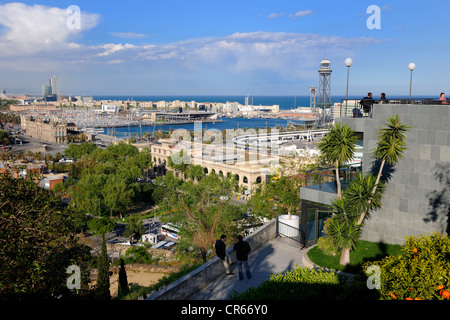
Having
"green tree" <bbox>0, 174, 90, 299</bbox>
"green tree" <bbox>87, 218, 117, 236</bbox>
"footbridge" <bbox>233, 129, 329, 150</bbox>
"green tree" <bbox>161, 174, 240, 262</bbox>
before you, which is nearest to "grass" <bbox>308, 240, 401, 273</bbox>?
"green tree" <bbox>161, 174, 240, 262</bbox>

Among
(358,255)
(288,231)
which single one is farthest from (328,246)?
(288,231)

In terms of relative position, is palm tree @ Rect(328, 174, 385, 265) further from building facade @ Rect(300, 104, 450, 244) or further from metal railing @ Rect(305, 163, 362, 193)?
metal railing @ Rect(305, 163, 362, 193)

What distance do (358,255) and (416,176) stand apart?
2.63 m

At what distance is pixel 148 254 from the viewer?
78.0 feet

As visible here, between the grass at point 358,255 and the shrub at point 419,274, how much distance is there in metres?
3.52

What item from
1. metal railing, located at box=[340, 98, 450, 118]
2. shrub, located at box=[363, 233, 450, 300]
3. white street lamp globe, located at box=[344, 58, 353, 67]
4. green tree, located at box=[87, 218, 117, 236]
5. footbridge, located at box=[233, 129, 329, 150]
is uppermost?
white street lamp globe, located at box=[344, 58, 353, 67]

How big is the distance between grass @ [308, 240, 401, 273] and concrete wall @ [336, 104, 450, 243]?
1.27ft

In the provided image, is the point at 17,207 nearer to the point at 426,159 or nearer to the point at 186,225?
the point at 186,225

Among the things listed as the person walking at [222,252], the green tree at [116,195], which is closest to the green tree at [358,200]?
the person walking at [222,252]

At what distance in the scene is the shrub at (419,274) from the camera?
15.4 ft

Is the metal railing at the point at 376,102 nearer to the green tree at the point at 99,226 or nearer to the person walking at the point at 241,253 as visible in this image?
the person walking at the point at 241,253

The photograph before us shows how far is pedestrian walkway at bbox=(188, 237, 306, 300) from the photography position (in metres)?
7.62
